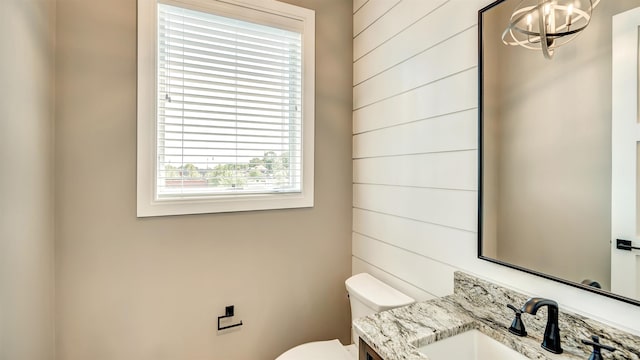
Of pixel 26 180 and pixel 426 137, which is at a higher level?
pixel 426 137

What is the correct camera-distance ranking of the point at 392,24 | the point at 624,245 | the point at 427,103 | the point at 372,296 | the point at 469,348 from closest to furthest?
the point at 624,245 → the point at 469,348 → the point at 427,103 → the point at 372,296 → the point at 392,24

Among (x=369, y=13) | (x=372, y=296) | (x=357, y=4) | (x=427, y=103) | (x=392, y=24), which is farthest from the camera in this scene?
(x=357, y=4)

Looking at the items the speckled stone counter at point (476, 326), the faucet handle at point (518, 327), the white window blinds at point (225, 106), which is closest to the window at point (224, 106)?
the white window blinds at point (225, 106)

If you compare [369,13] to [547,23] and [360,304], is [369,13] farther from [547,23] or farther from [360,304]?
[360,304]

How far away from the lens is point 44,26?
1240 mm

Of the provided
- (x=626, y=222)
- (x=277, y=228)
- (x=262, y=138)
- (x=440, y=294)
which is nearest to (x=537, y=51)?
(x=626, y=222)

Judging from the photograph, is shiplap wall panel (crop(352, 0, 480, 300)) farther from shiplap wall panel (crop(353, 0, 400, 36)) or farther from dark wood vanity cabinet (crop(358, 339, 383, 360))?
dark wood vanity cabinet (crop(358, 339, 383, 360))

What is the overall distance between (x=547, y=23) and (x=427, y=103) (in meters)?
0.53

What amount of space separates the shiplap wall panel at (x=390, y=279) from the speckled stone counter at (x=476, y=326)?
21 centimetres

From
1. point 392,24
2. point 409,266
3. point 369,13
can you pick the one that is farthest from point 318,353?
point 369,13

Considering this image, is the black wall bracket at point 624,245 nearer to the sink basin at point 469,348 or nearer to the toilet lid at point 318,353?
the sink basin at point 469,348

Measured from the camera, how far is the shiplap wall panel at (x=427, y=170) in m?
1.20

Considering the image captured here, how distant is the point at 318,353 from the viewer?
1531 millimetres

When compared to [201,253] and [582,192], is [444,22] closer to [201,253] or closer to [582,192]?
[582,192]
